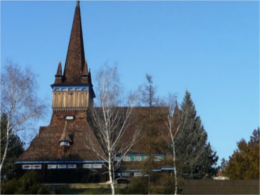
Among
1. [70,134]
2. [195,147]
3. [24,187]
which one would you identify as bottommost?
[24,187]

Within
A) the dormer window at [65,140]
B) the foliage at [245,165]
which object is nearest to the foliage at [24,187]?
the dormer window at [65,140]

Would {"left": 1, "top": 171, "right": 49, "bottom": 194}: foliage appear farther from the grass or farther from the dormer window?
the dormer window

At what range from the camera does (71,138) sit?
39.1 meters

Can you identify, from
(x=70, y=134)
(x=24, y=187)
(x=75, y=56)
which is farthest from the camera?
(x=75, y=56)

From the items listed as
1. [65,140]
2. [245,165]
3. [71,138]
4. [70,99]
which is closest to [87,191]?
[65,140]

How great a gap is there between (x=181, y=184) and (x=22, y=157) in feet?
54.4

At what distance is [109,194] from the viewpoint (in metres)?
30.3

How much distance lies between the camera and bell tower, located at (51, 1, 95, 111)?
1679 inches

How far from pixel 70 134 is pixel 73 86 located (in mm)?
6002

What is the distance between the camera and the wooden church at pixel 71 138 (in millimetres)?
36688

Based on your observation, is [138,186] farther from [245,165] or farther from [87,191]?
[245,165]

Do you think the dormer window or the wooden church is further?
the dormer window

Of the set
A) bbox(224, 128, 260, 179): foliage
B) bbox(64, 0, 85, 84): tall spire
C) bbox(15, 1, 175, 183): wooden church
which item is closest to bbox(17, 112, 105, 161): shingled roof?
bbox(15, 1, 175, 183): wooden church

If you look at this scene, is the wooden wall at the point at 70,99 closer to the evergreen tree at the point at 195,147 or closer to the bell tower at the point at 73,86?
the bell tower at the point at 73,86
